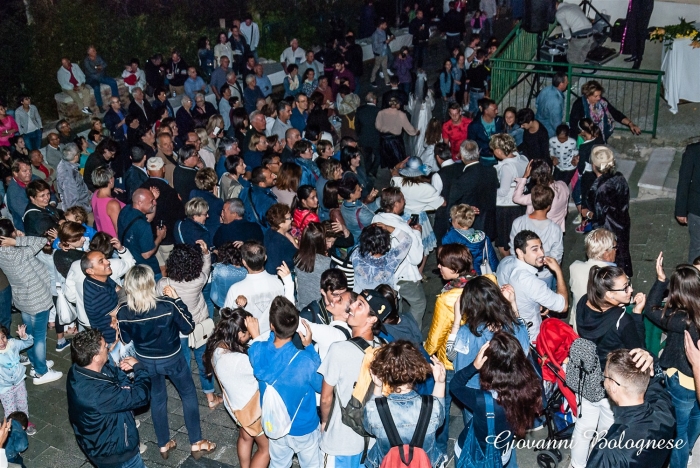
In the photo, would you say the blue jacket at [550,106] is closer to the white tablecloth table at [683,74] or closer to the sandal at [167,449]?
the white tablecloth table at [683,74]

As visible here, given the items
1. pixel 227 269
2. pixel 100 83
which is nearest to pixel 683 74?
pixel 227 269

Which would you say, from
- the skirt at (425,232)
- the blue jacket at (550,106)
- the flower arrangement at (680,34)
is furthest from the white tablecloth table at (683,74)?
the skirt at (425,232)

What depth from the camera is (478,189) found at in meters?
8.31

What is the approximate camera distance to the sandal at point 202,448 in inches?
251

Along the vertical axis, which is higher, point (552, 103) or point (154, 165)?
point (154, 165)

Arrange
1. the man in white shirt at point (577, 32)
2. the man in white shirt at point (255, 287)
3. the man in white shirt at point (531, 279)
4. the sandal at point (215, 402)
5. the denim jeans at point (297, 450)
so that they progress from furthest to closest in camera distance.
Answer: the man in white shirt at point (577, 32) < the sandal at point (215, 402) < the man in white shirt at point (255, 287) < the man in white shirt at point (531, 279) < the denim jeans at point (297, 450)

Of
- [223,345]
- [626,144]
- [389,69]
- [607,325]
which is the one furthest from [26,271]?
[389,69]

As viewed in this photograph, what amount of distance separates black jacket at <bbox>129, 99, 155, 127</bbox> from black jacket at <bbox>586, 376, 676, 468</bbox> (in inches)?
367

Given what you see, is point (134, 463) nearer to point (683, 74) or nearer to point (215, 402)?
→ point (215, 402)

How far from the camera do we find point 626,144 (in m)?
11.4

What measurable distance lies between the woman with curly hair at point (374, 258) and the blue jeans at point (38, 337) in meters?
3.24

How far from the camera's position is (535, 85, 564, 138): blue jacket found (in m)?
10.5

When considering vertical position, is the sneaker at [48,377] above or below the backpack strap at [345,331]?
below

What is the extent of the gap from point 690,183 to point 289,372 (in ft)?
15.3
